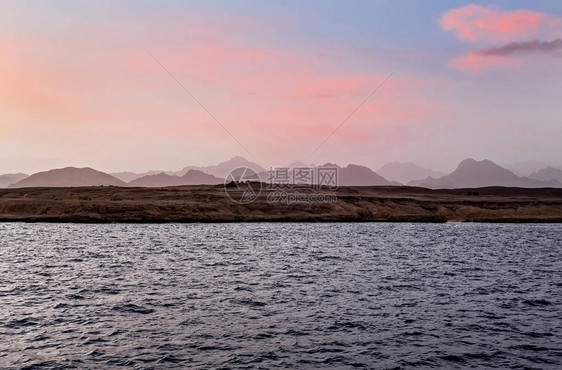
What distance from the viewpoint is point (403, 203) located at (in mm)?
161250

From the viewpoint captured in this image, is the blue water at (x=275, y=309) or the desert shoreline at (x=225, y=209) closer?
the blue water at (x=275, y=309)

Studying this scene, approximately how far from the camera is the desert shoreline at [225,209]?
122 m

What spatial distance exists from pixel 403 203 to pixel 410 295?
12857cm

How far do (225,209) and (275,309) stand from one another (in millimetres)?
103723

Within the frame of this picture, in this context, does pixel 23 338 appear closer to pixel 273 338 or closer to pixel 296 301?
pixel 273 338

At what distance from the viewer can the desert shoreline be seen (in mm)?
122125

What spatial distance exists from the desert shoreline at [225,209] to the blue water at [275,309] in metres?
60.6

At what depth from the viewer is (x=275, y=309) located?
3145 centimetres

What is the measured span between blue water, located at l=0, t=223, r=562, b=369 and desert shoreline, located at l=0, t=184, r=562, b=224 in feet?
199

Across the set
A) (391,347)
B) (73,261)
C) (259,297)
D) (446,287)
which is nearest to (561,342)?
(391,347)

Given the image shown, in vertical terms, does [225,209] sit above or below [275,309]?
above

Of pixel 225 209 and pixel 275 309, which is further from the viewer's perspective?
pixel 225 209

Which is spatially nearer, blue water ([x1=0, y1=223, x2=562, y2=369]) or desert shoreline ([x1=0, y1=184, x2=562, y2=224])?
blue water ([x1=0, y1=223, x2=562, y2=369])

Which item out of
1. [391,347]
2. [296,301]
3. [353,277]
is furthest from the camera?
[353,277]
